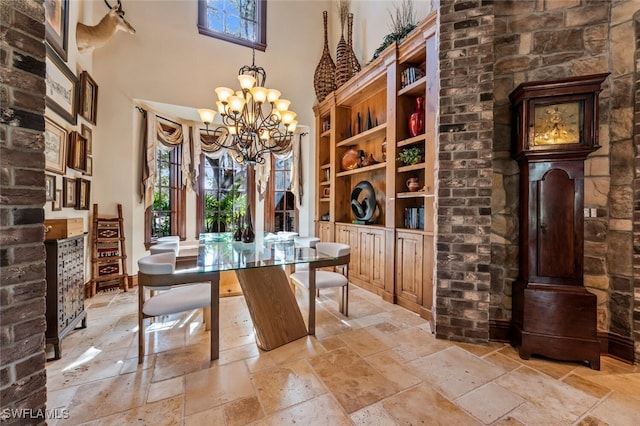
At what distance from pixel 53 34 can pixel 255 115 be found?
1.92 metres

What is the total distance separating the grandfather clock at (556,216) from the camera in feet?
6.36

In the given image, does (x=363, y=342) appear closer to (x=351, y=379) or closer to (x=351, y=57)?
(x=351, y=379)

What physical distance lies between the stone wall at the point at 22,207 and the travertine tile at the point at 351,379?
1358 mm

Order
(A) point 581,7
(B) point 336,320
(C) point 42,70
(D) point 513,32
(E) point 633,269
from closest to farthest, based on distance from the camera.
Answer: (C) point 42,70 → (E) point 633,269 → (A) point 581,7 → (D) point 513,32 → (B) point 336,320

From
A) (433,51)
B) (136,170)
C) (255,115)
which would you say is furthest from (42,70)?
(136,170)

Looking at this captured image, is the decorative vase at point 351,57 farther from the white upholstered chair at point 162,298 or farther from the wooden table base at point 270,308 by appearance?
the white upholstered chair at point 162,298

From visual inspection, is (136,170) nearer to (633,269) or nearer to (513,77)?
(513,77)

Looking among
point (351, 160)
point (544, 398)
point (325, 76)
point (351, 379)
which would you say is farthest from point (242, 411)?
point (325, 76)

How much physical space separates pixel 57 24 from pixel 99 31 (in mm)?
762

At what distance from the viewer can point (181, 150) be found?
15.1 ft

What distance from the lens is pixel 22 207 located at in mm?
973

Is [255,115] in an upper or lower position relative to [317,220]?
upper

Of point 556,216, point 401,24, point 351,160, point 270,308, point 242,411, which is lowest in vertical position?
point 242,411

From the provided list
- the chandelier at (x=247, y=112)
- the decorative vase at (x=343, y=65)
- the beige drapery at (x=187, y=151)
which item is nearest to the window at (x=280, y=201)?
the beige drapery at (x=187, y=151)
